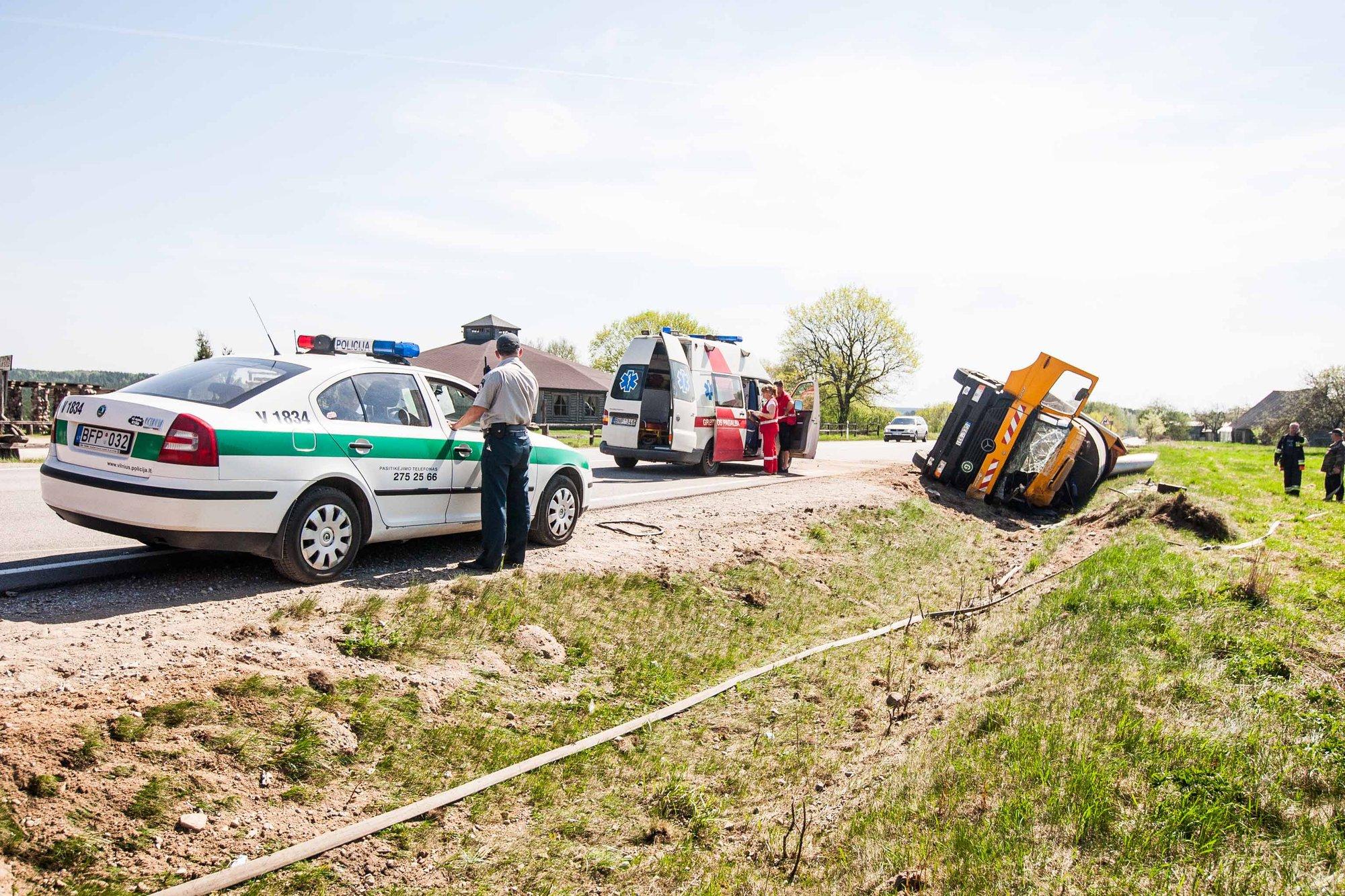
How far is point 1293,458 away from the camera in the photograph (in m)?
16.9

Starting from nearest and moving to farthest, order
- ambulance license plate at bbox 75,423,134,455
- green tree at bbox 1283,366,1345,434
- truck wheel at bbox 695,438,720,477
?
ambulance license plate at bbox 75,423,134,455 < truck wheel at bbox 695,438,720,477 < green tree at bbox 1283,366,1345,434

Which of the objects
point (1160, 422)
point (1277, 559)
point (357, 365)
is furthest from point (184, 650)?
point (1160, 422)

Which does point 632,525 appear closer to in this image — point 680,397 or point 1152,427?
point 680,397

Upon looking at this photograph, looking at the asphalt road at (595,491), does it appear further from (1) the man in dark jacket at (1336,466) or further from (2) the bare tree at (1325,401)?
(2) the bare tree at (1325,401)

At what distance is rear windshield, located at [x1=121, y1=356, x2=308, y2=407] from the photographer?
18.1 feet

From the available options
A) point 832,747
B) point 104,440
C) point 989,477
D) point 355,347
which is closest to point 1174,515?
point 989,477

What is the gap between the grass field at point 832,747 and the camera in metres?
3.36

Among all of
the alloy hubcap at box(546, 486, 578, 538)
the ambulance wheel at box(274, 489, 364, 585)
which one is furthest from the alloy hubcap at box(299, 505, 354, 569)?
the alloy hubcap at box(546, 486, 578, 538)

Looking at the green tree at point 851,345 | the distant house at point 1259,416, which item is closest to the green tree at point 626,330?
the green tree at point 851,345

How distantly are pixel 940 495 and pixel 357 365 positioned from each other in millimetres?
11391

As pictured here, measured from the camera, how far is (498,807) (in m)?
3.74

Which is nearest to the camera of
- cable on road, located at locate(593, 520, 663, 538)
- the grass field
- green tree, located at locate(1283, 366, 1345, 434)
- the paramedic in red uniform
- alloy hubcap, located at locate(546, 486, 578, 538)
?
the grass field

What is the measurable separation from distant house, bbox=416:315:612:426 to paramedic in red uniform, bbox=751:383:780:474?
86.2 ft

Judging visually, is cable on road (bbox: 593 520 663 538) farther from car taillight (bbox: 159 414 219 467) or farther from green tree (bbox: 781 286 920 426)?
green tree (bbox: 781 286 920 426)
